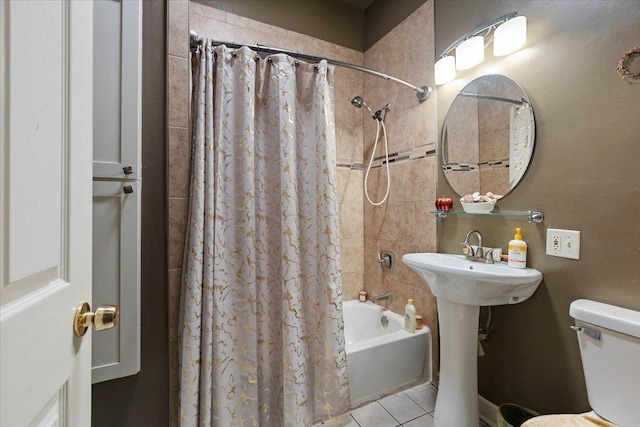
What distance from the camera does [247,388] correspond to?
128 centimetres

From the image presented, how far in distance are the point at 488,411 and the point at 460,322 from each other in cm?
62

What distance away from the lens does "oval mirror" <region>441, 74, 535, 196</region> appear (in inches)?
53.2

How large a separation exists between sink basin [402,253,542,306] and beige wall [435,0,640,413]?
15 centimetres

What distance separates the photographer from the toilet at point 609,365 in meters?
0.89

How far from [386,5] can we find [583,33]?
1.46 m

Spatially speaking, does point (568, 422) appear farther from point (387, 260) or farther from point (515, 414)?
point (387, 260)

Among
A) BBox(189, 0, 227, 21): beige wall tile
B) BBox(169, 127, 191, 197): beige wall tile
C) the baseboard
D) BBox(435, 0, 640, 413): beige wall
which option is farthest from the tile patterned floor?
BBox(189, 0, 227, 21): beige wall tile

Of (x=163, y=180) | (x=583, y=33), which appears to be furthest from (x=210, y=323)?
(x=583, y=33)

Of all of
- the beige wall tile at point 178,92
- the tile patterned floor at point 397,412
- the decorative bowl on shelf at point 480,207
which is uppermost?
the beige wall tile at point 178,92

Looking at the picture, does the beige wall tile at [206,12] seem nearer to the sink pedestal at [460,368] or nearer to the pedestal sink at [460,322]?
the pedestal sink at [460,322]

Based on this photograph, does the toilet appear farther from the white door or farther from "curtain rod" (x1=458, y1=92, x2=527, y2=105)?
the white door

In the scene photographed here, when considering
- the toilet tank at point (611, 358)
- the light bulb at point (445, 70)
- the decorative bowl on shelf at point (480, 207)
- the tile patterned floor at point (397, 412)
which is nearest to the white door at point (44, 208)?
the tile patterned floor at point (397, 412)

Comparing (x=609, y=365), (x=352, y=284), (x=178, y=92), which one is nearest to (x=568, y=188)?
(x=609, y=365)

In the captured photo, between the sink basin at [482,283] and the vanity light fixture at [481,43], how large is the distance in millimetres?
1079
